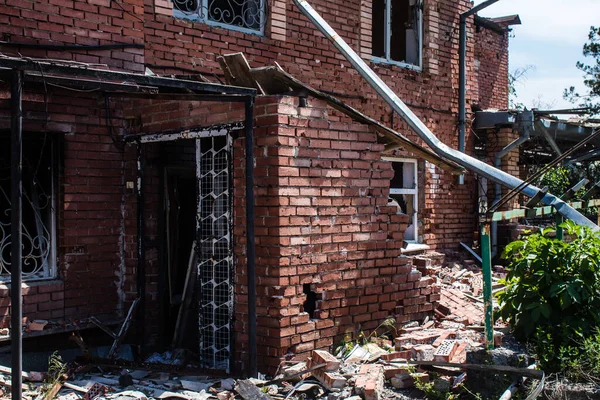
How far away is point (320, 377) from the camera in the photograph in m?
5.20

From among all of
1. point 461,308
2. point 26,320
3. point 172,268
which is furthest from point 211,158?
point 461,308

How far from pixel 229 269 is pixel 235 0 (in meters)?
3.80

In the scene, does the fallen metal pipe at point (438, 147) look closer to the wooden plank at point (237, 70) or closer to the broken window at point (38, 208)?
the wooden plank at point (237, 70)

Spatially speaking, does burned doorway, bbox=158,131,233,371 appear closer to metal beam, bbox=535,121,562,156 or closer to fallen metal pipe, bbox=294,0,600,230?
fallen metal pipe, bbox=294,0,600,230

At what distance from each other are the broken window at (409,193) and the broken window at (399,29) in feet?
5.24

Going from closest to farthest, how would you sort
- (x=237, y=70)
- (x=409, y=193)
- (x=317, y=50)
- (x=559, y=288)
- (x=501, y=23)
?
(x=559, y=288) < (x=237, y=70) < (x=317, y=50) < (x=409, y=193) < (x=501, y=23)

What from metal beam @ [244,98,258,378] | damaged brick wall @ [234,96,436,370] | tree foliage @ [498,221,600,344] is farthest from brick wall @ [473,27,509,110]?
metal beam @ [244,98,258,378]

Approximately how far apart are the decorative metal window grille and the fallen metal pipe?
233 centimetres

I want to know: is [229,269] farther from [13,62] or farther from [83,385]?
[13,62]

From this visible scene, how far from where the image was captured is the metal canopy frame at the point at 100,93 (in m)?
4.05

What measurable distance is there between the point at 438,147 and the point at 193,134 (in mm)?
2739

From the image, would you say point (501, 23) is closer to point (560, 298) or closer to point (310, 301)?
point (310, 301)

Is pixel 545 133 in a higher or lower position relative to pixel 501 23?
lower

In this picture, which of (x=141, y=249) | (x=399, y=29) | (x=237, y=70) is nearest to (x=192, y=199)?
(x=141, y=249)
